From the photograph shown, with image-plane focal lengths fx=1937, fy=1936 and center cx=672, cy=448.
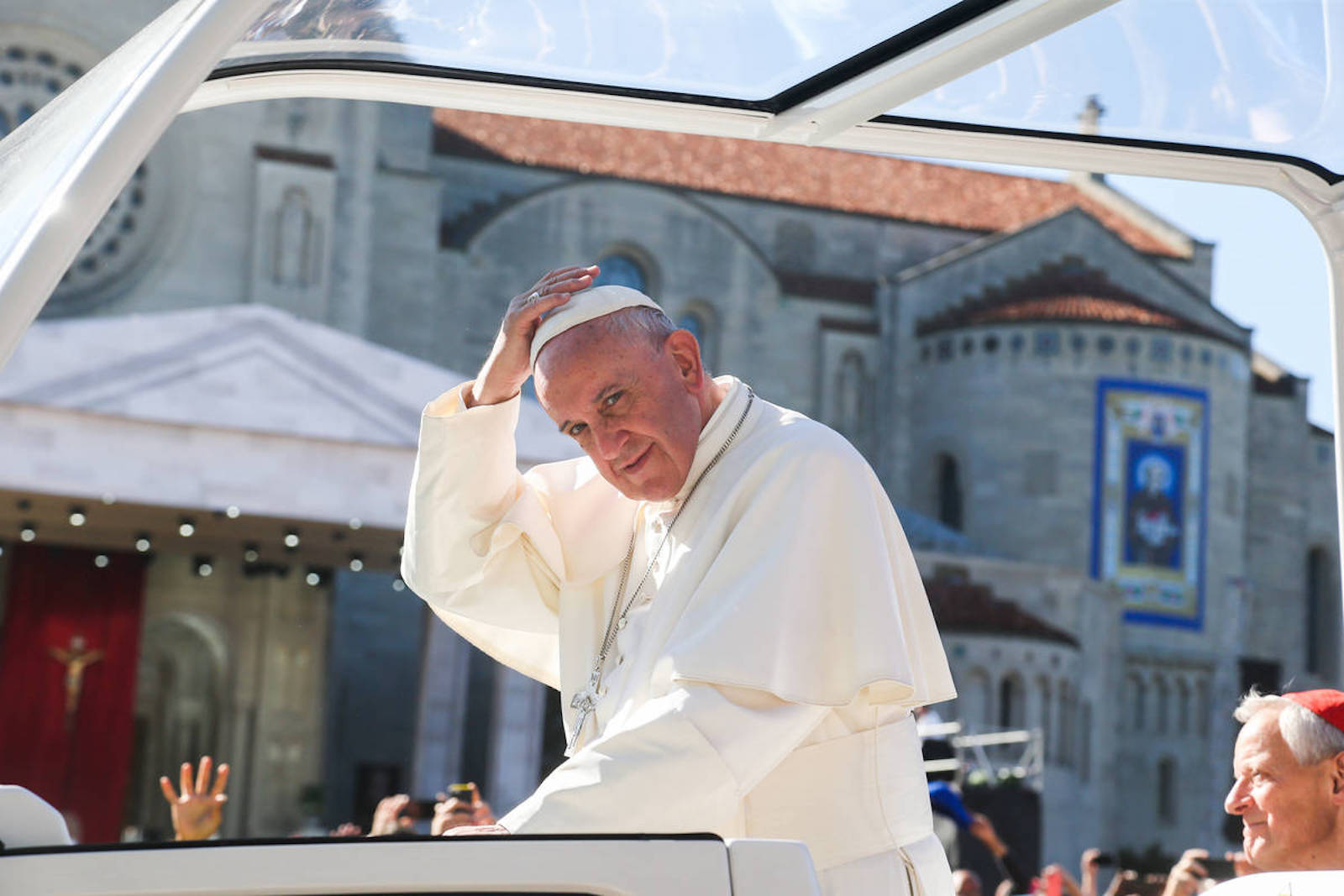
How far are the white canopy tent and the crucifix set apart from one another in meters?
25.2

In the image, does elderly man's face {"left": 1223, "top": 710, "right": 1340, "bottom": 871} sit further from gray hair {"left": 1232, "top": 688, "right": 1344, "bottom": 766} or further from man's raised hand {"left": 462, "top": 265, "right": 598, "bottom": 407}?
man's raised hand {"left": 462, "top": 265, "right": 598, "bottom": 407}

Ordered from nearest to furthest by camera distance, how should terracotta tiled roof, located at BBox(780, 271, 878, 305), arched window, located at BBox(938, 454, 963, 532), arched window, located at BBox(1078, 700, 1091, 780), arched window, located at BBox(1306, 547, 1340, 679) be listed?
1. arched window, located at BBox(1078, 700, 1091, 780)
2. arched window, located at BBox(938, 454, 963, 532)
3. terracotta tiled roof, located at BBox(780, 271, 878, 305)
4. arched window, located at BBox(1306, 547, 1340, 679)

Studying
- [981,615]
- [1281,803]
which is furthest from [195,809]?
[981,615]

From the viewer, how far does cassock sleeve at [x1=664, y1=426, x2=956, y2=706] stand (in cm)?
198

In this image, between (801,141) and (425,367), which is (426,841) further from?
(425,367)

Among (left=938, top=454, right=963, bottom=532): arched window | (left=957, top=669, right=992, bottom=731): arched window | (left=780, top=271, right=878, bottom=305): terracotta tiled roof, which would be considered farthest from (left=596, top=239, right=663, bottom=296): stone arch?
(left=957, top=669, right=992, bottom=731): arched window

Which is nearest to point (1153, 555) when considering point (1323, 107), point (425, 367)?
point (425, 367)

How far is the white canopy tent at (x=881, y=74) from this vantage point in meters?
2.21

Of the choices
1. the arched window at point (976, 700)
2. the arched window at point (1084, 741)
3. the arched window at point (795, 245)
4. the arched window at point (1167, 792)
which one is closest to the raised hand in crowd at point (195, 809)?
the arched window at point (976, 700)

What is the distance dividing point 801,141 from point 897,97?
0.71ft

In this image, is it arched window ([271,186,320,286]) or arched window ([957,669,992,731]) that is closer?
arched window ([957,669,992,731])

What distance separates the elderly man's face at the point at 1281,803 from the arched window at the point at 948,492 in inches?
1361

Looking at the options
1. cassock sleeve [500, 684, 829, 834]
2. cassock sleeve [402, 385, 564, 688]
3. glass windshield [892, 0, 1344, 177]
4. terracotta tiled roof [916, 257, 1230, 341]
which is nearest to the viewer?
cassock sleeve [500, 684, 829, 834]

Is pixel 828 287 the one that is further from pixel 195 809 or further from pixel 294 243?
pixel 195 809
